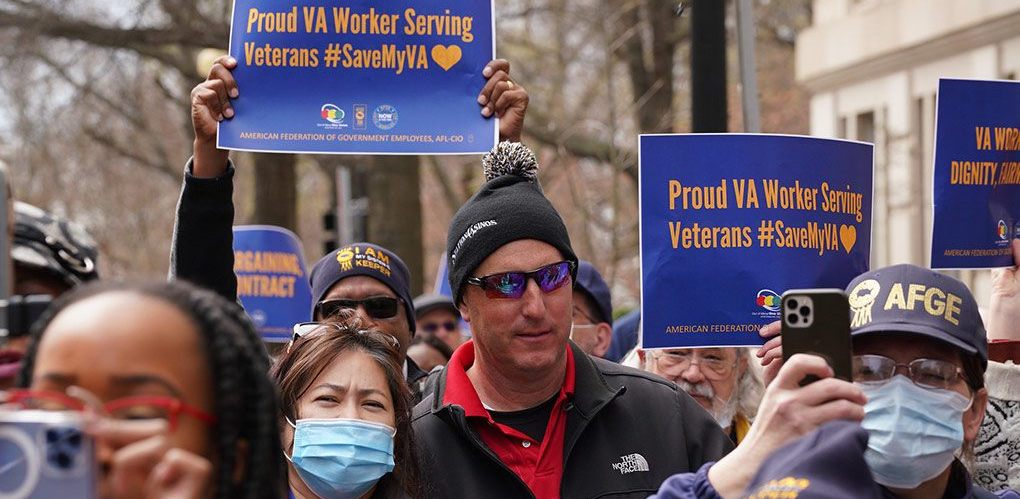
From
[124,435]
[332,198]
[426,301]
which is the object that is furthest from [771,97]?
[124,435]

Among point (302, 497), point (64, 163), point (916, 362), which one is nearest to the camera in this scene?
point (916, 362)

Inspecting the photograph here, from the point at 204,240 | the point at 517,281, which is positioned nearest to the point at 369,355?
the point at 517,281

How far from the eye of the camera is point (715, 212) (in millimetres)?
5020

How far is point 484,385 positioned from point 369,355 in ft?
1.22

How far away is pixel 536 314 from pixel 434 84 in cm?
141

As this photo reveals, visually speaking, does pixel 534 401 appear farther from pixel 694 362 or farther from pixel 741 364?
pixel 741 364

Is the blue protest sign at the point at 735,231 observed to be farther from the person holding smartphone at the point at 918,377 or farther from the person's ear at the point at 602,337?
the person's ear at the point at 602,337

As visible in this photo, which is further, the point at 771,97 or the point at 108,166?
the point at 771,97

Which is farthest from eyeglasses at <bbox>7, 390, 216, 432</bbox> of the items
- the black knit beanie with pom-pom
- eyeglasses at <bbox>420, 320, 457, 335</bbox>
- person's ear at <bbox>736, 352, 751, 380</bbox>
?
eyeglasses at <bbox>420, 320, 457, 335</bbox>

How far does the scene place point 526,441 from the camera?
4363mm

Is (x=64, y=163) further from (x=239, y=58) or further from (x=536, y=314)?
(x=536, y=314)

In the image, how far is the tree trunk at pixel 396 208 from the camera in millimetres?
15711

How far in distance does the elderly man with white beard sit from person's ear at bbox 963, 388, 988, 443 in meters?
2.24

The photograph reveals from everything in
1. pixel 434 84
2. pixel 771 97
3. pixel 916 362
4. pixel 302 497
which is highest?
pixel 771 97
